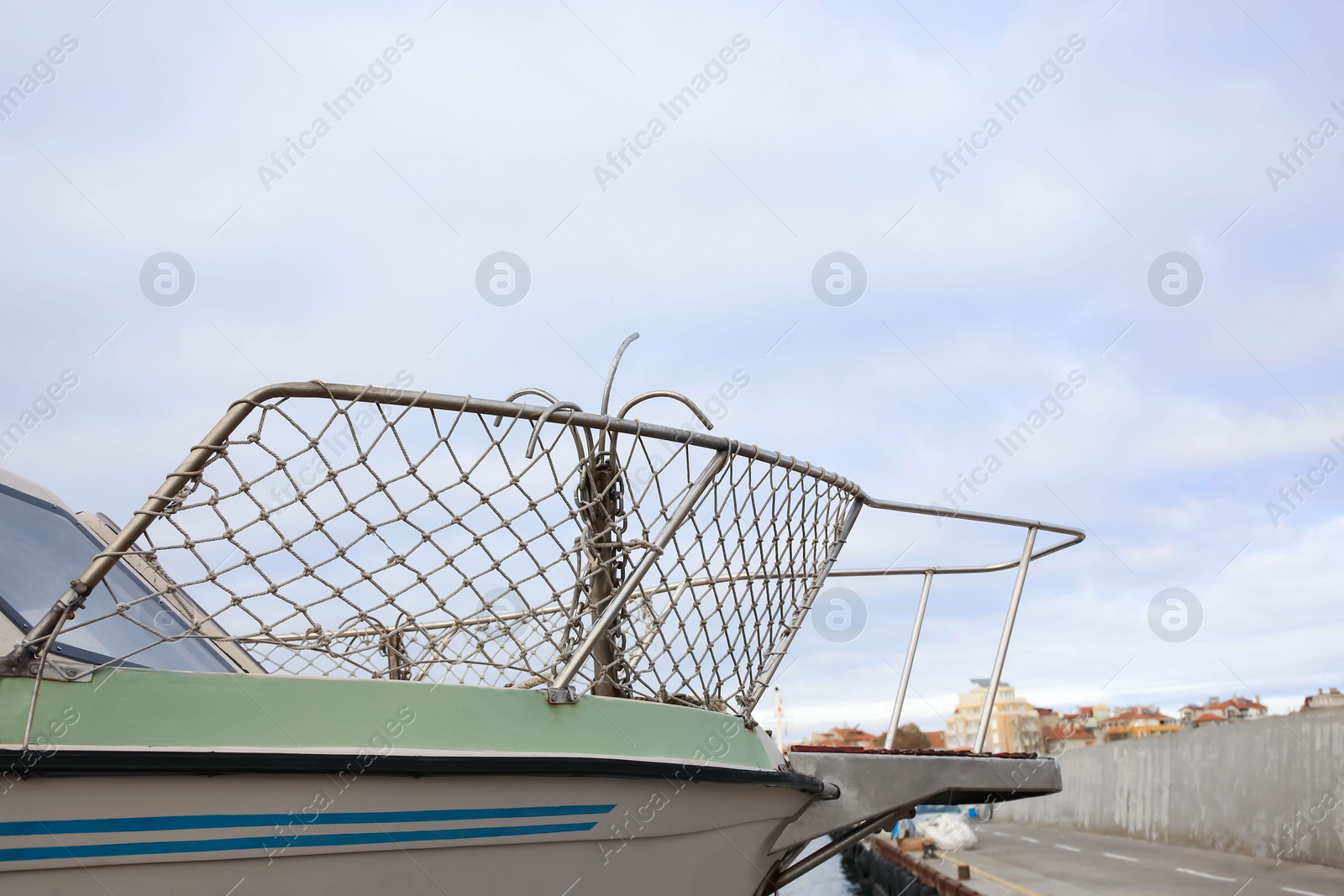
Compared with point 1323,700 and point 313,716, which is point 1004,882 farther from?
point 313,716

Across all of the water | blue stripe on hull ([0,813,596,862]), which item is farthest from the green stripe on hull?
the water

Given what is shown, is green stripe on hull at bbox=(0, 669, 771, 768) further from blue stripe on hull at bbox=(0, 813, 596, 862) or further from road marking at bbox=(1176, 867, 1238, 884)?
road marking at bbox=(1176, 867, 1238, 884)

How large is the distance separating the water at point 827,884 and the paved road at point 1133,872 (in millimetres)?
4322

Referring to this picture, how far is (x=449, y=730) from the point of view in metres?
3.19

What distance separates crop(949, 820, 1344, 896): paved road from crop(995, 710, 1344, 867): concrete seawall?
36cm

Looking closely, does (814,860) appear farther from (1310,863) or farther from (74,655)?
(1310,863)

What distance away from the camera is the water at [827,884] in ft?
92.9

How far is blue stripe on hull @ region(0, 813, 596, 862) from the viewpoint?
258 centimetres

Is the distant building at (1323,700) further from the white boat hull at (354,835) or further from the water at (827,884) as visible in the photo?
the white boat hull at (354,835)

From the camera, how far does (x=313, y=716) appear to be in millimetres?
3002

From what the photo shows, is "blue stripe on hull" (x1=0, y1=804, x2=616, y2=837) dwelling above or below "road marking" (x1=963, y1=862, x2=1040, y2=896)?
above

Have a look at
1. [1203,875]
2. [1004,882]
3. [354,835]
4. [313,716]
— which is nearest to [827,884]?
[1004,882]

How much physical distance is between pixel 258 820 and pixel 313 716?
0.32 m

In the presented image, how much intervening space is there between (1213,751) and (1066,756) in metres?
11.3
